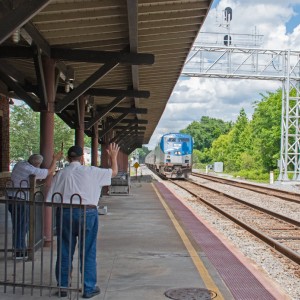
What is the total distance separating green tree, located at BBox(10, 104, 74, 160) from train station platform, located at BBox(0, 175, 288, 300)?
141ft

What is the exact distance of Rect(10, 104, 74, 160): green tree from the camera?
2119 inches

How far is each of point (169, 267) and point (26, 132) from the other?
158 ft

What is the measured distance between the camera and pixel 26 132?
53.9 m

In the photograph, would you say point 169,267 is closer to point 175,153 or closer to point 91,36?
point 91,36

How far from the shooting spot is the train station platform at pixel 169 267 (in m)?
6.24

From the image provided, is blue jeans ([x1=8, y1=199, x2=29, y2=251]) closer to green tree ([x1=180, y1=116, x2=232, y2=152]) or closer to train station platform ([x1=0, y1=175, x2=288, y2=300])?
train station platform ([x1=0, y1=175, x2=288, y2=300])

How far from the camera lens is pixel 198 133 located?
168000mm

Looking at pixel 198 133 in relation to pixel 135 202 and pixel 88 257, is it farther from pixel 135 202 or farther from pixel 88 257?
pixel 88 257

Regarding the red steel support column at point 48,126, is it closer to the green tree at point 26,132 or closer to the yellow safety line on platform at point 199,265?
the yellow safety line on platform at point 199,265

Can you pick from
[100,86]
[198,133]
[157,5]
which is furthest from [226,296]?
[198,133]

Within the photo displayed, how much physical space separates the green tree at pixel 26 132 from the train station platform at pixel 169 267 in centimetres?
4291

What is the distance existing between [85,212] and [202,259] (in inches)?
127

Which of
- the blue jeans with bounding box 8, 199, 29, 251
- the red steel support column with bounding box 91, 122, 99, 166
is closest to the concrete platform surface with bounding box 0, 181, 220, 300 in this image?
the blue jeans with bounding box 8, 199, 29, 251

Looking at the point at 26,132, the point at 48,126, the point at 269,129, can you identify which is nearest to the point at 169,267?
the point at 48,126
